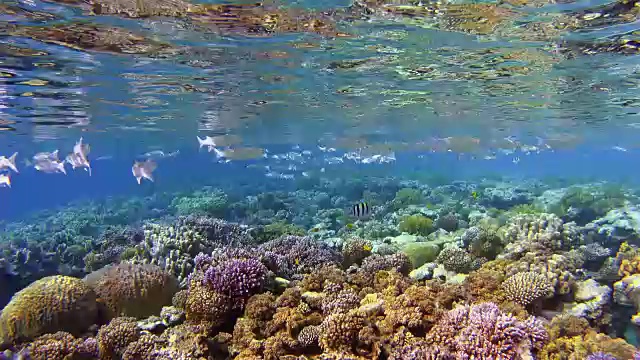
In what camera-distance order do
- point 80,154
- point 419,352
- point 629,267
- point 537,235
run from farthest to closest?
point 80,154, point 537,235, point 629,267, point 419,352

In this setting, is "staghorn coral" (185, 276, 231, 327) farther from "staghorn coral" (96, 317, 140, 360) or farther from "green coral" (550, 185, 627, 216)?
"green coral" (550, 185, 627, 216)

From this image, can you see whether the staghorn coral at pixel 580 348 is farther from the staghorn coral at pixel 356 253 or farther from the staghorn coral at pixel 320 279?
the staghorn coral at pixel 356 253

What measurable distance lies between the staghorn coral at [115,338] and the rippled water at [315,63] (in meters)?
8.03

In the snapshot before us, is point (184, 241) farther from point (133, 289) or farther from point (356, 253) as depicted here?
point (356, 253)

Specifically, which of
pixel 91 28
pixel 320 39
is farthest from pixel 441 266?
pixel 91 28

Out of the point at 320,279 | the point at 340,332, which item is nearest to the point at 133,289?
the point at 320,279

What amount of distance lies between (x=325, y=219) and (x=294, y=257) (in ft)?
31.2

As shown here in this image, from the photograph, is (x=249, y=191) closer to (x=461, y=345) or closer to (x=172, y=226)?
(x=172, y=226)

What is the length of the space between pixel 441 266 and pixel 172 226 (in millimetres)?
7416

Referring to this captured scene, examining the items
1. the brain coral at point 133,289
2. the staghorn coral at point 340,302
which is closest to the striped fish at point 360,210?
the staghorn coral at point 340,302

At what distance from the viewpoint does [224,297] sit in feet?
19.2

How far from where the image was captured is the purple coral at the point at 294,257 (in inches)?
287

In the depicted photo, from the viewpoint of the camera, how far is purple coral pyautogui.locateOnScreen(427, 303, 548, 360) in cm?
431

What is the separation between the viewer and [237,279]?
19.6 ft
